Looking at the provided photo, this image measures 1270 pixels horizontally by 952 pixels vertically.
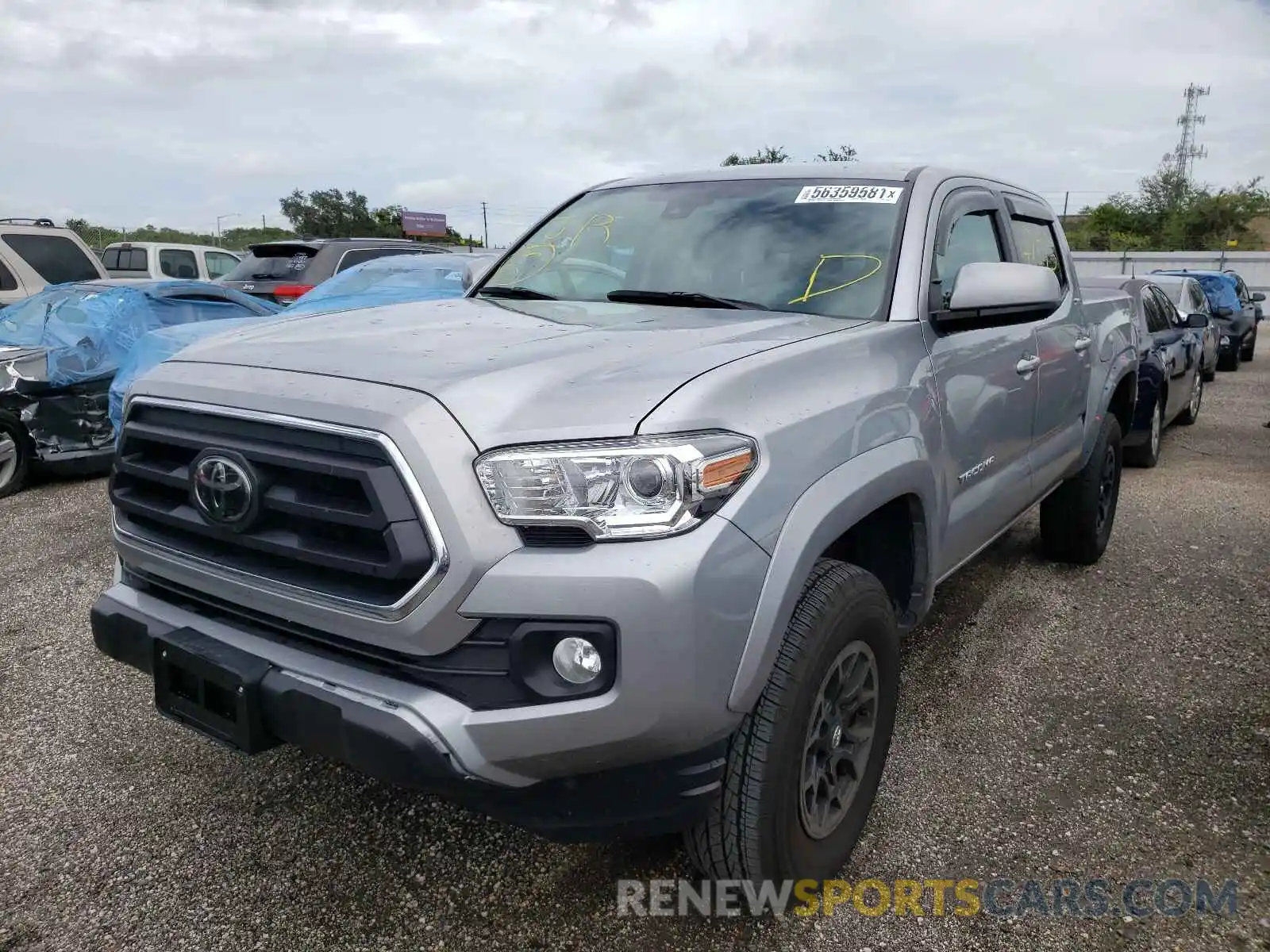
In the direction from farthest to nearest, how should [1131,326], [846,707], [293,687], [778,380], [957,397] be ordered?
Answer: [1131,326] → [957,397] → [846,707] → [778,380] → [293,687]

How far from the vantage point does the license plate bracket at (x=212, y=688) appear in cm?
198

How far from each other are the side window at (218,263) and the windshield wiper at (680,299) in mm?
13950

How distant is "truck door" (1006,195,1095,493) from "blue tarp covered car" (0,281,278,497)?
5.76 m

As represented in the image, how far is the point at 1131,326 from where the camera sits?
17.0 ft

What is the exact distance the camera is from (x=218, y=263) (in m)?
15.5

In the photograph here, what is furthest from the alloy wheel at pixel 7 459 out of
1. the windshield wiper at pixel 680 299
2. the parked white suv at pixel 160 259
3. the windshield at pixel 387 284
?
the parked white suv at pixel 160 259

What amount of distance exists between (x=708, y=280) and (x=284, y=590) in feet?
5.39

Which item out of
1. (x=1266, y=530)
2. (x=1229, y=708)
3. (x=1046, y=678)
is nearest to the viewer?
(x=1229, y=708)

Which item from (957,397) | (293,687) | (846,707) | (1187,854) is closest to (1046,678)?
(1187,854)

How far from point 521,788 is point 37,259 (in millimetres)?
10263

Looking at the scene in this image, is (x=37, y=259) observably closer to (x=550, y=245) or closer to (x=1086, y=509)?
(x=550, y=245)

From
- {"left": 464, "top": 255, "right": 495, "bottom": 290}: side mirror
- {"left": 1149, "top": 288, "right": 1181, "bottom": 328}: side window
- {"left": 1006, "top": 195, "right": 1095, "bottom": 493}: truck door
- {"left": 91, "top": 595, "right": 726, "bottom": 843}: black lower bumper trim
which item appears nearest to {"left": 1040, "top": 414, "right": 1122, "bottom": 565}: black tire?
{"left": 1006, "top": 195, "right": 1095, "bottom": 493}: truck door

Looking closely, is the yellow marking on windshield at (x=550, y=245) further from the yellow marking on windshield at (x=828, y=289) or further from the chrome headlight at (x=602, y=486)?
the chrome headlight at (x=602, y=486)

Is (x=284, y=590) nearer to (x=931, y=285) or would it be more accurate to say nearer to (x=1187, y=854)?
(x=931, y=285)
